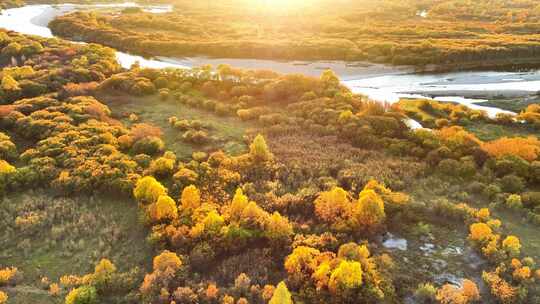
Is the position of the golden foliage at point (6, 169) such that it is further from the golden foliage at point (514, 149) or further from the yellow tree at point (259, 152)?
the golden foliage at point (514, 149)

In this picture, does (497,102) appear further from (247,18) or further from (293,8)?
(293,8)

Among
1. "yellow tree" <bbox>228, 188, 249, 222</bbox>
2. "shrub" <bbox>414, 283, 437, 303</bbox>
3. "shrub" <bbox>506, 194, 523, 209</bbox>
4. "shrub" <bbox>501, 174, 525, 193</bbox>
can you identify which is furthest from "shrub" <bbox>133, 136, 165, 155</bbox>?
"shrub" <bbox>501, 174, 525, 193</bbox>

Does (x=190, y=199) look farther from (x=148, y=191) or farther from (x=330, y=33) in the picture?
(x=330, y=33)

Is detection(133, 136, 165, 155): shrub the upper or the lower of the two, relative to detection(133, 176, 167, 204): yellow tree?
upper

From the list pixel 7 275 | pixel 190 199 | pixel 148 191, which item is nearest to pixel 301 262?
pixel 190 199

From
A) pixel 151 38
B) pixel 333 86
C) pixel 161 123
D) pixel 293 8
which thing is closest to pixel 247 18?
pixel 293 8

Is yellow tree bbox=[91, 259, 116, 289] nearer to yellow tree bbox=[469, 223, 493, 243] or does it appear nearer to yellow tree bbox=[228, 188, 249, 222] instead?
yellow tree bbox=[228, 188, 249, 222]

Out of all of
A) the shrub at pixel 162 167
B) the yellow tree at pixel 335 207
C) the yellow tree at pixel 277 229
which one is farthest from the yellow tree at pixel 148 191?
the yellow tree at pixel 335 207

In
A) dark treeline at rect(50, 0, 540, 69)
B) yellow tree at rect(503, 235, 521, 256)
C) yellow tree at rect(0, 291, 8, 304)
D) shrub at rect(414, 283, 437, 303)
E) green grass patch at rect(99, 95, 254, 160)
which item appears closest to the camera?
yellow tree at rect(0, 291, 8, 304)
